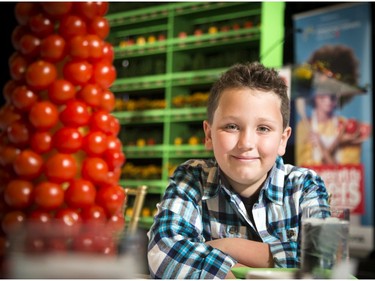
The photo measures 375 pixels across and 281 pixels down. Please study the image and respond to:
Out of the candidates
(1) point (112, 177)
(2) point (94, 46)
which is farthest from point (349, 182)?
(2) point (94, 46)

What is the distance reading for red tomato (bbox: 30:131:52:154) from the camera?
160cm

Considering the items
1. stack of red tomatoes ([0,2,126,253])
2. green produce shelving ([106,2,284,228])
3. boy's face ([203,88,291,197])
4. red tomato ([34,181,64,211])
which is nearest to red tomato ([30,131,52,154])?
stack of red tomatoes ([0,2,126,253])

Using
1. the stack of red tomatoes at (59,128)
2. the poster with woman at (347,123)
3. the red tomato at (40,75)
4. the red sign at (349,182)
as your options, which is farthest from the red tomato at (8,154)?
the red sign at (349,182)

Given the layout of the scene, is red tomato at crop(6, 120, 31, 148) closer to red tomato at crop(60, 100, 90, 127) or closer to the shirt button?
red tomato at crop(60, 100, 90, 127)

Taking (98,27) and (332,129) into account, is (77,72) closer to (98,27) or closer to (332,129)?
(98,27)

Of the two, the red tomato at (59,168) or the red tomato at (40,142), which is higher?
the red tomato at (40,142)

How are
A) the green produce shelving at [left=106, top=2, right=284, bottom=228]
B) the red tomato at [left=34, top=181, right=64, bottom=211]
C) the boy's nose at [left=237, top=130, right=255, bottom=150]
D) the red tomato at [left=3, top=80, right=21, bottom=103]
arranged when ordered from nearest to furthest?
the boy's nose at [left=237, top=130, right=255, bottom=150] → the red tomato at [left=34, top=181, right=64, bottom=211] → the red tomato at [left=3, top=80, right=21, bottom=103] → the green produce shelving at [left=106, top=2, right=284, bottom=228]

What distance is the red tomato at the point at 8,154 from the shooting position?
5.25 feet

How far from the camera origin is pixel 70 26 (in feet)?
5.51

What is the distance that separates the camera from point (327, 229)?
0.71 m

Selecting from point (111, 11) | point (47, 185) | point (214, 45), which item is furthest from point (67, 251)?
point (111, 11)

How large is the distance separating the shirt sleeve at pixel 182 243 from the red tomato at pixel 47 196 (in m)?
0.57

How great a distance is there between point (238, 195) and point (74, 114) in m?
0.71

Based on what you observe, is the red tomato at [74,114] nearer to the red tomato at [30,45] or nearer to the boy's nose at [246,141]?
the red tomato at [30,45]
